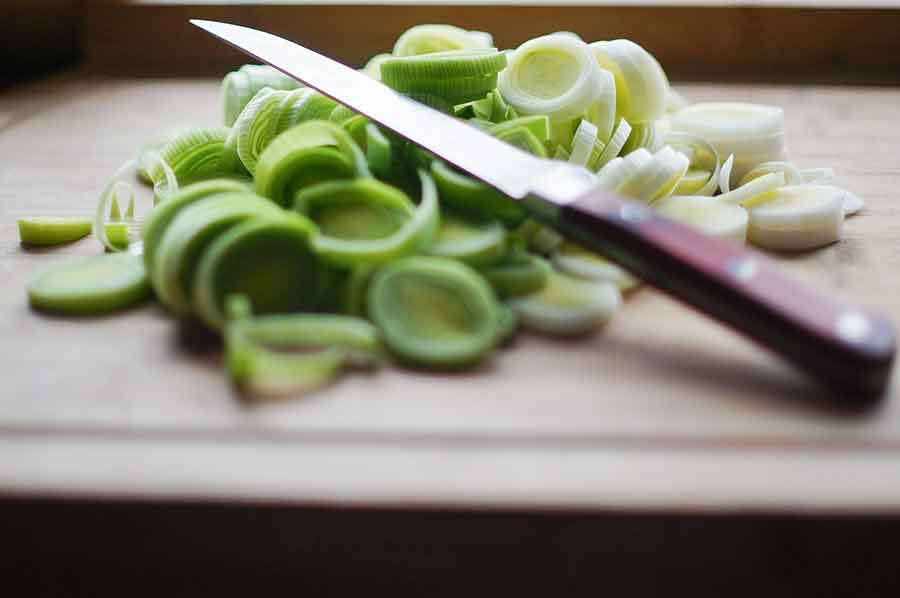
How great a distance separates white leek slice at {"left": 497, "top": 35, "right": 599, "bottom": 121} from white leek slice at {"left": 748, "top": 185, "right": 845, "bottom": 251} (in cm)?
25

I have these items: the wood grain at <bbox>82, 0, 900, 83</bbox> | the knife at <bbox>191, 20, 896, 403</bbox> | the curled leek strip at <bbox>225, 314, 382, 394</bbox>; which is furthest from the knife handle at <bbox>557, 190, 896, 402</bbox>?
the wood grain at <bbox>82, 0, 900, 83</bbox>

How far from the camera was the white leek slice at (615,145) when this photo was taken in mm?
1170

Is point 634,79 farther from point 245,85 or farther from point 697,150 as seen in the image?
point 245,85

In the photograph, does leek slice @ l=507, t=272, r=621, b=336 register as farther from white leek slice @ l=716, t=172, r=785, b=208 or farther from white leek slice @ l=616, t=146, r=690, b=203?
white leek slice @ l=716, t=172, r=785, b=208

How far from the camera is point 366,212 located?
988mm

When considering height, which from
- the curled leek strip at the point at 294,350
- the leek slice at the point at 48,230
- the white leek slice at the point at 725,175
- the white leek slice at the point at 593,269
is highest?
the white leek slice at the point at 725,175

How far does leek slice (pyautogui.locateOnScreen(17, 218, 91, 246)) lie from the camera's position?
1.13 metres

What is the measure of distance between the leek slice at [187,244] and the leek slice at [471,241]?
0.55 ft

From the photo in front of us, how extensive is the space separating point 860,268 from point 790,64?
1.03m

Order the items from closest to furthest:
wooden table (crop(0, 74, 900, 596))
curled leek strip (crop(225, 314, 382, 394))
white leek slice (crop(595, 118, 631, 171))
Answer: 1. wooden table (crop(0, 74, 900, 596))
2. curled leek strip (crop(225, 314, 382, 394))
3. white leek slice (crop(595, 118, 631, 171))

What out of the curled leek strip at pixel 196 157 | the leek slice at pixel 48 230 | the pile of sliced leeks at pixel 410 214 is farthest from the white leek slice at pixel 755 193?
the leek slice at pixel 48 230

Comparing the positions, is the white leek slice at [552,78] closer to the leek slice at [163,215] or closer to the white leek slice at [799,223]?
the white leek slice at [799,223]

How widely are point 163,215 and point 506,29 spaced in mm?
1210

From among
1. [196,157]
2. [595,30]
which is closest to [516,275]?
[196,157]
